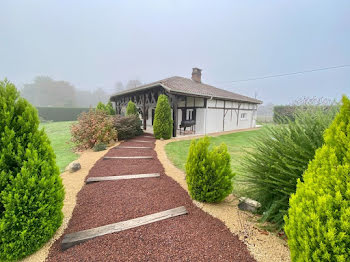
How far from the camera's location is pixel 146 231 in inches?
78.5

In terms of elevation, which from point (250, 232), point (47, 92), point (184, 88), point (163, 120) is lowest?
point (250, 232)

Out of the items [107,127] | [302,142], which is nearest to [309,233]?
[302,142]

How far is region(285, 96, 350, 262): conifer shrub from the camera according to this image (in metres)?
0.96

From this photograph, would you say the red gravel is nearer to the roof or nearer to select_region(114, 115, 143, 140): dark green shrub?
select_region(114, 115, 143, 140): dark green shrub

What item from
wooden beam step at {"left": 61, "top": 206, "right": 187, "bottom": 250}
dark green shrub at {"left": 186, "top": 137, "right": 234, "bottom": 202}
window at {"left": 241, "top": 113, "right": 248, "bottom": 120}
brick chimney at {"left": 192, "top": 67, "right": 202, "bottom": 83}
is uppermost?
brick chimney at {"left": 192, "top": 67, "right": 202, "bottom": 83}

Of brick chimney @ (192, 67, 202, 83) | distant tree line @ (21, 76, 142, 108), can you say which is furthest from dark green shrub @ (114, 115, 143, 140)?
distant tree line @ (21, 76, 142, 108)

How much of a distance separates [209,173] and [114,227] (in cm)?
156

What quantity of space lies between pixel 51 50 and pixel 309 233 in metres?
104

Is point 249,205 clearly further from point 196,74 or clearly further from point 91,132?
point 196,74

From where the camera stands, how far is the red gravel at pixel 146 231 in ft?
5.44

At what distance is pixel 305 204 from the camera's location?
114 cm

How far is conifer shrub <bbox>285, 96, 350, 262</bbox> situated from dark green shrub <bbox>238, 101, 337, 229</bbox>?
73 cm

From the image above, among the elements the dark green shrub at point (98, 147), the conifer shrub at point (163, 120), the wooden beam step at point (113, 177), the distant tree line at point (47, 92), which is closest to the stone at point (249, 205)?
the wooden beam step at point (113, 177)

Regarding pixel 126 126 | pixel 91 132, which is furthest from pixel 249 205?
pixel 126 126
